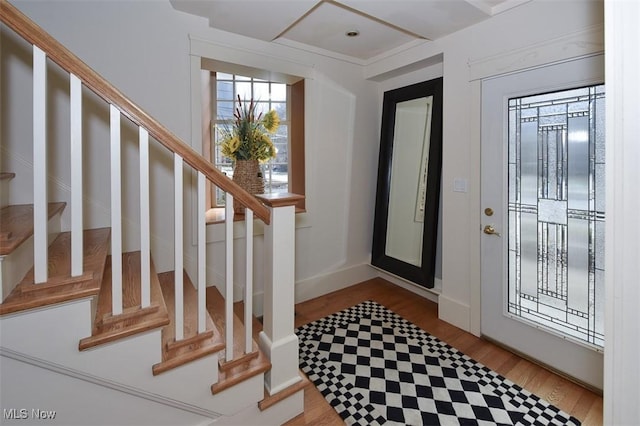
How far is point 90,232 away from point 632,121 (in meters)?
2.47

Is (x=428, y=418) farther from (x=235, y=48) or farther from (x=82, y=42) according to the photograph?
(x=82, y=42)

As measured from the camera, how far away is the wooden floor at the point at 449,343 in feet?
5.52

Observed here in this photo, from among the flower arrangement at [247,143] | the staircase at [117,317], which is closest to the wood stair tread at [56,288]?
the staircase at [117,317]

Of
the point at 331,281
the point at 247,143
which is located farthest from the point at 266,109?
the point at 331,281

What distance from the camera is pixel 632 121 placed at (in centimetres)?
67

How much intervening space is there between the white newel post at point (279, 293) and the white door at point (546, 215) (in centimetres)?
156

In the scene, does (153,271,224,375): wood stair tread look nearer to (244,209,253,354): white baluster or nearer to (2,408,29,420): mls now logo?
(244,209,253,354): white baluster

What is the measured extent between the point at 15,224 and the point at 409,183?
2838mm

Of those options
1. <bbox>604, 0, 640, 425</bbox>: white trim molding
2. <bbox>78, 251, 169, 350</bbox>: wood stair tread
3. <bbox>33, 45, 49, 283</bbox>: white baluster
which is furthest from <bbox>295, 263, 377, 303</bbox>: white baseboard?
<bbox>604, 0, 640, 425</bbox>: white trim molding

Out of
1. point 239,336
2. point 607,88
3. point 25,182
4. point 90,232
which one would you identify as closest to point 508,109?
point 607,88

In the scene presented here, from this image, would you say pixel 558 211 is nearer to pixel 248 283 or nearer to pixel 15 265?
pixel 248 283

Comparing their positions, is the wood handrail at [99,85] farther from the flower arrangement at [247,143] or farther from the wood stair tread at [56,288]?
the flower arrangement at [247,143]

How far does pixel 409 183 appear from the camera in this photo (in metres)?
3.10

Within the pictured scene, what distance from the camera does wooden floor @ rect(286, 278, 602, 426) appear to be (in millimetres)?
1683
